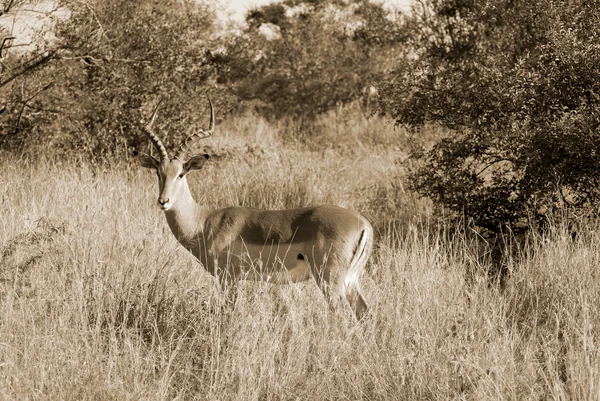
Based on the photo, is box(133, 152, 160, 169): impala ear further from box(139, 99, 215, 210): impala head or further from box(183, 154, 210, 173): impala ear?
box(183, 154, 210, 173): impala ear

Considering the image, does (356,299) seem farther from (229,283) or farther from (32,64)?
(32,64)

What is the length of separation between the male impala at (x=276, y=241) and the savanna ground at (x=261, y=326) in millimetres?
180

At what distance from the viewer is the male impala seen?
18.2 ft

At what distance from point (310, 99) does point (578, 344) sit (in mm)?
13258

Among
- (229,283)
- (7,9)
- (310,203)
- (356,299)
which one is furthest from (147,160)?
(7,9)

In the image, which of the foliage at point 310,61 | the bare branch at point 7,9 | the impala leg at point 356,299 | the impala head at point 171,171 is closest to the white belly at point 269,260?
the impala leg at point 356,299

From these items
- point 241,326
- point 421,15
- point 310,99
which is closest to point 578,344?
point 241,326

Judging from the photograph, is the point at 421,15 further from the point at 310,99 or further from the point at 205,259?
the point at 205,259

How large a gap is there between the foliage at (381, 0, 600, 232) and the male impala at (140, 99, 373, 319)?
2248 millimetres

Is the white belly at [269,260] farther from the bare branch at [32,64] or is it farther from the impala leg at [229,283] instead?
the bare branch at [32,64]

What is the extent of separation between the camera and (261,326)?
4.74 metres

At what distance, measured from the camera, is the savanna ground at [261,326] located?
4.19m

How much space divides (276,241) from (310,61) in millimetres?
11798

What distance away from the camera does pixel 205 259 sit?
19.5ft
